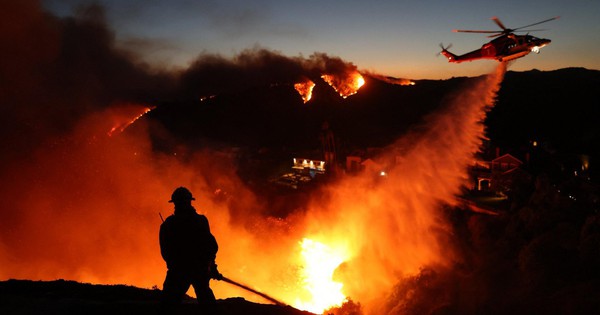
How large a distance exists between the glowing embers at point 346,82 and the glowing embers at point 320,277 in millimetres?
11021

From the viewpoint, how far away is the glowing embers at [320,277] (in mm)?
22391

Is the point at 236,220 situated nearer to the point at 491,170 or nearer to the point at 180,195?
the point at 491,170

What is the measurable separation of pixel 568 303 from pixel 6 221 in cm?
2272

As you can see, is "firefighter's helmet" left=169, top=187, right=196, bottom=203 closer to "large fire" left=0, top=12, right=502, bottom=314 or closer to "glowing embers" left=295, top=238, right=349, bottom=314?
"large fire" left=0, top=12, right=502, bottom=314

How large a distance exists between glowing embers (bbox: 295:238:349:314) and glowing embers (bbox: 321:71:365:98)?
11.0 m

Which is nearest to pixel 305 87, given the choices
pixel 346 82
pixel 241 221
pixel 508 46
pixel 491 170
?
pixel 346 82

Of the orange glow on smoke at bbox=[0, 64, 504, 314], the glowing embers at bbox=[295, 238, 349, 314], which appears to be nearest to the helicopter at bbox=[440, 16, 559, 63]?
the orange glow on smoke at bbox=[0, 64, 504, 314]

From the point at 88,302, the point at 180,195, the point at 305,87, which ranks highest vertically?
the point at 305,87

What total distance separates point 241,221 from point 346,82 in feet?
57.2

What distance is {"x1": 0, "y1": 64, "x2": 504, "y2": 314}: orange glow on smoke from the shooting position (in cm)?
1891

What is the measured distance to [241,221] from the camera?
31.7m

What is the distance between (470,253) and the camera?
20.7 meters

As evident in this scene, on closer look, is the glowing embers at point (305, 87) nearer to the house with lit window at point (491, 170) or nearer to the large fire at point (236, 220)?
the large fire at point (236, 220)

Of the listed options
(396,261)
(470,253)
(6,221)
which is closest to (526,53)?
(470,253)
